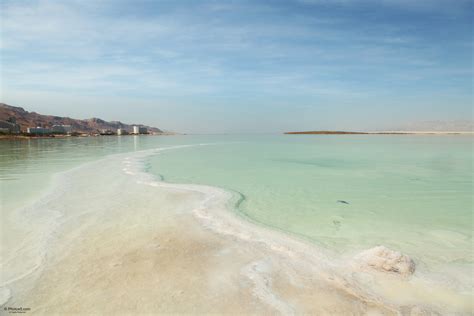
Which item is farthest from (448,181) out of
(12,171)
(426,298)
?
(12,171)

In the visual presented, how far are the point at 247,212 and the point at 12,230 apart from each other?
5.51 meters

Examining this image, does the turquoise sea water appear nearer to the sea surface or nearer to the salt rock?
the sea surface

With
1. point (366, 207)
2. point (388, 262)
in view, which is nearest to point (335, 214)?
point (366, 207)

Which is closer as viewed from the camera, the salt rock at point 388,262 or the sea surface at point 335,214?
the salt rock at point 388,262

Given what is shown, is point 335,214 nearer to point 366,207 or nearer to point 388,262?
point 366,207

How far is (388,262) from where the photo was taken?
14.4ft

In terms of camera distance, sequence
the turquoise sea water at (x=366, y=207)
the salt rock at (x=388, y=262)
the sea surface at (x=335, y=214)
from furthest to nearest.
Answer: the turquoise sea water at (x=366, y=207), the sea surface at (x=335, y=214), the salt rock at (x=388, y=262)

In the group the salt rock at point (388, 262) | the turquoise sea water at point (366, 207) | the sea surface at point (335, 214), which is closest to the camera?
the salt rock at point (388, 262)

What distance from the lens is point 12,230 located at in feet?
19.3

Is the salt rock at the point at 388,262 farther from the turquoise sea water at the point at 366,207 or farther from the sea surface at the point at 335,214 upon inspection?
the turquoise sea water at the point at 366,207

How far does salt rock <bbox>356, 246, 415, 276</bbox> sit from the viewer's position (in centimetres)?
429

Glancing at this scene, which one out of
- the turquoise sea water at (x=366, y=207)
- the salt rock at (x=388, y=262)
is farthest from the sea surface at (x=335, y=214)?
the salt rock at (x=388, y=262)

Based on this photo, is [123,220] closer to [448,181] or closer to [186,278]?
[186,278]

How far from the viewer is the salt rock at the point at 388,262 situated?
14.1 feet
